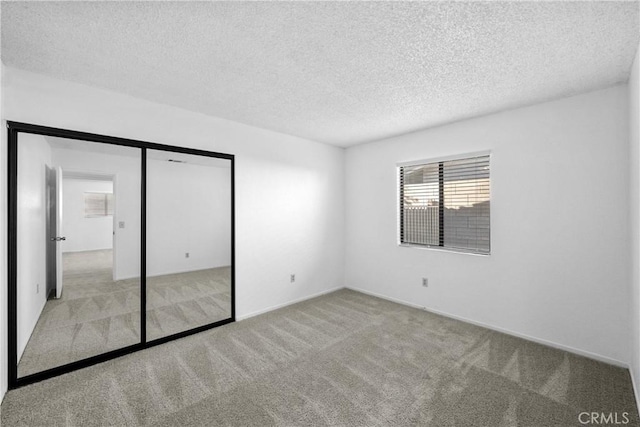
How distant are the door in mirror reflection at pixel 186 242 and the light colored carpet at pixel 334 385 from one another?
0.42 metres

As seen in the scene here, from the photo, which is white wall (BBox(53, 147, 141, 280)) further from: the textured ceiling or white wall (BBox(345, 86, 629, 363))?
white wall (BBox(345, 86, 629, 363))

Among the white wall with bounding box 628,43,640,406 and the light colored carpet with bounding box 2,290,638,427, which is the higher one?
the white wall with bounding box 628,43,640,406

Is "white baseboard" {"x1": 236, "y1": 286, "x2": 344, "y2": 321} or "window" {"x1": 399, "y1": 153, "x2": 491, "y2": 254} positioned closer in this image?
"window" {"x1": 399, "y1": 153, "x2": 491, "y2": 254}

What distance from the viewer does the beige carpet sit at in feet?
8.18

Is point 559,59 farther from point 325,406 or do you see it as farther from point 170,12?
point 325,406

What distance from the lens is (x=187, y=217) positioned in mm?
3242

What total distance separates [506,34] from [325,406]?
9.09 feet

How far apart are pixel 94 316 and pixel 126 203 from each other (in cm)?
118

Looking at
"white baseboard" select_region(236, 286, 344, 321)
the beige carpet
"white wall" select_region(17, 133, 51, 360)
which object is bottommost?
"white baseboard" select_region(236, 286, 344, 321)

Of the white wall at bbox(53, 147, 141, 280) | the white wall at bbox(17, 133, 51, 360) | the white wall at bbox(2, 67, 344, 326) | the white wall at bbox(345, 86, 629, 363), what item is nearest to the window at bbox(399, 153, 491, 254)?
the white wall at bbox(345, 86, 629, 363)

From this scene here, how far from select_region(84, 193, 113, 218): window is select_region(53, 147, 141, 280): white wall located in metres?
0.09

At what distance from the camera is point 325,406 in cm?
196

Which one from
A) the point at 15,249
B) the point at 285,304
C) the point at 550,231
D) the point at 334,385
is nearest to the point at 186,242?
the point at 15,249

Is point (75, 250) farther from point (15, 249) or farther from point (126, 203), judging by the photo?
point (126, 203)
